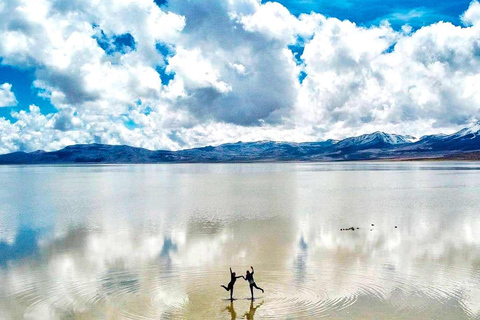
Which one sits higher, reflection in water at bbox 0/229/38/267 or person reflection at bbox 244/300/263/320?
reflection in water at bbox 0/229/38/267

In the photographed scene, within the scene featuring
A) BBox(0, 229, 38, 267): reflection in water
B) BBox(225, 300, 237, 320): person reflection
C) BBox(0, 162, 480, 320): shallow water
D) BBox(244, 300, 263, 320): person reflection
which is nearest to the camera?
BBox(244, 300, 263, 320): person reflection

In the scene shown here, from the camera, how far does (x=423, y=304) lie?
66.7 feet

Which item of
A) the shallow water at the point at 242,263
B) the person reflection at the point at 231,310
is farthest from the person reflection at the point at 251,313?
the person reflection at the point at 231,310

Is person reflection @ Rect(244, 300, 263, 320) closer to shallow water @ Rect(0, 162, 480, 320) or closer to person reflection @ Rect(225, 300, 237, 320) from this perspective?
shallow water @ Rect(0, 162, 480, 320)

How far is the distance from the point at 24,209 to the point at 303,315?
168ft

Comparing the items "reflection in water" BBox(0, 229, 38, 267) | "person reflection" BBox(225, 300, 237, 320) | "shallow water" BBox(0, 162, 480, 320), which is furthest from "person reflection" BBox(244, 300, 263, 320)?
"reflection in water" BBox(0, 229, 38, 267)

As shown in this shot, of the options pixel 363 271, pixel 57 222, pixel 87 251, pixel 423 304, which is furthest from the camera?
pixel 57 222

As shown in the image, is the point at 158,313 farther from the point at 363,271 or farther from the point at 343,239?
the point at 343,239

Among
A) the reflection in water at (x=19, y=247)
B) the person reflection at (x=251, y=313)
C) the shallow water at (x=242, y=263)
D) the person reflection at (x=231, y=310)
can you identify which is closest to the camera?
the person reflection at (x=251, y=313)

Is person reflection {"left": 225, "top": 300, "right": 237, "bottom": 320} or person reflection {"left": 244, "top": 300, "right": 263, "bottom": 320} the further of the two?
person reflection {"left": 225, "top": 300, "right": 237, "bottom": 320}

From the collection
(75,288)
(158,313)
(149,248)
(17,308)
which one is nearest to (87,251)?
(149,248)

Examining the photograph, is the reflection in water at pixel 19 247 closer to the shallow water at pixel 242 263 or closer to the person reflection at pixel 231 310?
the shallow water at pixel 242 263

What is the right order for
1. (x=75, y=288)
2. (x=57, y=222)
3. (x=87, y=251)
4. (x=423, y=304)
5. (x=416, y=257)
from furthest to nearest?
(x=57, y=222) → (x=87, y=251) → (x=416, y=257) → (x=75, y=288) → (x=423, y=304)

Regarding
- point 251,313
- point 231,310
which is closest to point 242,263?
point 231,310
